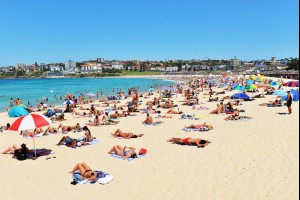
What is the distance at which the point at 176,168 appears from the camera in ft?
25.2

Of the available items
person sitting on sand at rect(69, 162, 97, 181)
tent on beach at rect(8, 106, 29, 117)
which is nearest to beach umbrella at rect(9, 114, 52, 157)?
person sitting on sand at rect(69, 162, 97, 181)

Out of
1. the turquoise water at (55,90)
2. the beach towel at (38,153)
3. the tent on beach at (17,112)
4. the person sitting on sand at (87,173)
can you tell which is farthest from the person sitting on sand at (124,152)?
the turquoise water at (55,90)

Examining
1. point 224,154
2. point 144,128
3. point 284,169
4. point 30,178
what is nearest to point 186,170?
point 224,154

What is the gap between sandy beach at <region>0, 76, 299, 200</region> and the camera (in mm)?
6191

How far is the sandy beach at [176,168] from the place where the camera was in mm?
6191

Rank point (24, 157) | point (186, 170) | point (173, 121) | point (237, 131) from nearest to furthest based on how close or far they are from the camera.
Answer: point (186, 170) → point (24, 157) → point (237, 131) → point (173, 121)

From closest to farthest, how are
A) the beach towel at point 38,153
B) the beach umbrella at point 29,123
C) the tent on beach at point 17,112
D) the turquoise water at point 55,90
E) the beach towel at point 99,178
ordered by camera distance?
the beach towel at point 99,178
the beach umbrella at point 29,123
the beach towel at point 38,153
the tent on beach at point 17,112
the turquoise water at point 55,90

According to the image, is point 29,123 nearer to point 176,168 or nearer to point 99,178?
point 99,178

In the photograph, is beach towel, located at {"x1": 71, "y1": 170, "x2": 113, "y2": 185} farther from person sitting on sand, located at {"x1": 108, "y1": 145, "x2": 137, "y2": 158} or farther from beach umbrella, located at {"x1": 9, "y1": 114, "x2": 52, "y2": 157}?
beach umbrella, located at {"x1": 9, "y1": 114, "x2": 52, "y2": 157}

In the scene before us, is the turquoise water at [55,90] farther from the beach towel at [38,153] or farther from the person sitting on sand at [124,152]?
the person sitting on sand at [124,152]

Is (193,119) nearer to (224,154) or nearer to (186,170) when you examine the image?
(224,154)

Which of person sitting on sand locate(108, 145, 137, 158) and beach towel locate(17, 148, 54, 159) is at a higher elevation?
person sitting on sand locate(108, 145, 137, 158)

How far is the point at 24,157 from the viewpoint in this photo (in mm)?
9000

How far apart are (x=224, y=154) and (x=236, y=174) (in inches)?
67.0
